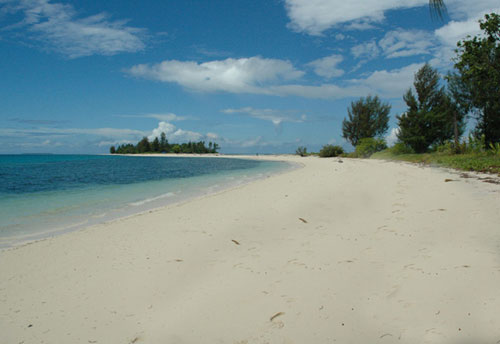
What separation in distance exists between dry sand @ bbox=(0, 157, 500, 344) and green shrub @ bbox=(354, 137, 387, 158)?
39.7 m

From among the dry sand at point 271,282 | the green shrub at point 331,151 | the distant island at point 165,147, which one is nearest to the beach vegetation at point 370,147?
the green shrub at point 331,151

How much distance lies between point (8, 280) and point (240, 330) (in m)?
3.50

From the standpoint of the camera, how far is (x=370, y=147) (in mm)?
42969

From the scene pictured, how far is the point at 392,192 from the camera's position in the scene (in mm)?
7789

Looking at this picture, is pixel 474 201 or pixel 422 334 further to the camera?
pixel 474 201

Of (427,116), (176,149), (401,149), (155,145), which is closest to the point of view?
(427,116)

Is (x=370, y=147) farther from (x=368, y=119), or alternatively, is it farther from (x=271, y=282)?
(x=271, y=282)

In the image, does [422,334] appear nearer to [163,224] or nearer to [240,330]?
[240,330]

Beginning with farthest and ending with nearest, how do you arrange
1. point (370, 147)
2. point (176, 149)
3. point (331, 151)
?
point (176, 149) < point (331, 151) < point (370, 147)

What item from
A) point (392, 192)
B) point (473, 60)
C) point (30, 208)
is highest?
point (473, 60)

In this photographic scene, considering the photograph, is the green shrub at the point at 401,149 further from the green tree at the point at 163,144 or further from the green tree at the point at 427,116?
the green tree at the point at 163,144

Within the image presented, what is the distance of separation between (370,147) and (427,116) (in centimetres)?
1486

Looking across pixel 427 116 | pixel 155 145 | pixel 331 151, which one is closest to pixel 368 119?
pixel 331 151

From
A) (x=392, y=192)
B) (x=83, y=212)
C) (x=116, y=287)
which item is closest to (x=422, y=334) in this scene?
(x=116, y=287)
